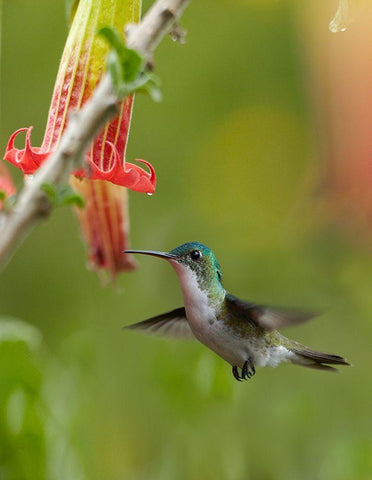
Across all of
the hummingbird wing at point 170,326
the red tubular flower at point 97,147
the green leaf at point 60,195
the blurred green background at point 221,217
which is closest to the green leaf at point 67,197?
the green leaf at point 60,195

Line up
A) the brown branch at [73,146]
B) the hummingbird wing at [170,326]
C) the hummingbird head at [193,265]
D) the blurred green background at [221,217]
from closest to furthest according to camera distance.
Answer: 1. the brown branch at [73,146]
2. the hummingbird head at [193,265]
3. the hummingbird wing at [170,326]
4. the blurred green background at [221,217]

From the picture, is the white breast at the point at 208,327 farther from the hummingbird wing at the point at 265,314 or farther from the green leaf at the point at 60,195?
the green leaf at the point at 60,195

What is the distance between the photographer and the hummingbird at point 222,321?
0.85 meters

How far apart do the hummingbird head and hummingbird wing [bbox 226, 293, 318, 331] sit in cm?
4

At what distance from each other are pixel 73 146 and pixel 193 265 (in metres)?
0.37

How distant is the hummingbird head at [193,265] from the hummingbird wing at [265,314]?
4cm

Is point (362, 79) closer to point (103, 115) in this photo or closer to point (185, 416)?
point (185, 416)

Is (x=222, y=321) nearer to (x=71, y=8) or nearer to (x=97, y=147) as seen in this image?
(x=97, y=147)

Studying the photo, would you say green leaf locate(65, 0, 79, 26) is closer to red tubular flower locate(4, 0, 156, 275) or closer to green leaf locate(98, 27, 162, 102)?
red tubular flower locate(4, 0, 156, 275)

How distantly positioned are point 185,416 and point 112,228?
47cm

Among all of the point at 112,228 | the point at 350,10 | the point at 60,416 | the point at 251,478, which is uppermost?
the point at 350,10

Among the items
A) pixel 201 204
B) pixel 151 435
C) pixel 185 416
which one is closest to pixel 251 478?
pixel 151 435

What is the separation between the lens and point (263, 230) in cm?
232

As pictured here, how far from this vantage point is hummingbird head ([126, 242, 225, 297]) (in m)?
0.84
